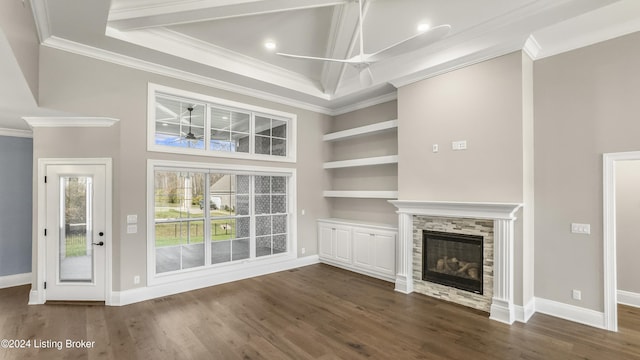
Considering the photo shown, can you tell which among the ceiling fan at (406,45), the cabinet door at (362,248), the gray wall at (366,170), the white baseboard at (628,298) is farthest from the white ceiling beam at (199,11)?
the white baseboard at (628,298)

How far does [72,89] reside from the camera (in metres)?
3.86

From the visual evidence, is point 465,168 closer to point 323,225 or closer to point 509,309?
point 509,309

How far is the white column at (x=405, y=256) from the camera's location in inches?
184

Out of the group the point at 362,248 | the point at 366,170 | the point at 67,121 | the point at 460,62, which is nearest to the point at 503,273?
the point at 362,248

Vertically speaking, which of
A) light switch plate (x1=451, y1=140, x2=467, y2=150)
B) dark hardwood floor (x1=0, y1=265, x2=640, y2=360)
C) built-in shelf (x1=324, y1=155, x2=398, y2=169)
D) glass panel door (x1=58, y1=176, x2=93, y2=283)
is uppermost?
light switch plate (x1=451, y1=140, x2=467, y2=150)

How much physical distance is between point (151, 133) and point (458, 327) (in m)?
4.98

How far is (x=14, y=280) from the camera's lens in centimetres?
495

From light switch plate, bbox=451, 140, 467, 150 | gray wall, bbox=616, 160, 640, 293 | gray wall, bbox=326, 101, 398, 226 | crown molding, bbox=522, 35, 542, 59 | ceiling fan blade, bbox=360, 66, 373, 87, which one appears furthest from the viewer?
gray wall, bbox=326, 101, 398, 226

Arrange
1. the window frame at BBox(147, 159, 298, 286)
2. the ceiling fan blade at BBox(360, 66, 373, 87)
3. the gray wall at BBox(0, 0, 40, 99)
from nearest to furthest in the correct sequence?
the gray wall at BBox(0, 0, 40, 99) < the ceiling fan blade at BBox(360, 66, 373, 87) < the window frame at BBox(147, 159, 298, 286)

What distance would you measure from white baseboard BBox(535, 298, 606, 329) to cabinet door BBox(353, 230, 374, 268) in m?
2.53

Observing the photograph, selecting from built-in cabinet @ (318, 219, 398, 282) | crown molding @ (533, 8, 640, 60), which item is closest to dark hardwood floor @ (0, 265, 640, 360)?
built-in cabinet @ (318, 219, 398, 282)

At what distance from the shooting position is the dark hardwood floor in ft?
9.62

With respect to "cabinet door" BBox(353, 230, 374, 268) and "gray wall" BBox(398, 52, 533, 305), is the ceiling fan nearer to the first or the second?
"gray wall" BBox(398, 52, 533, 305)

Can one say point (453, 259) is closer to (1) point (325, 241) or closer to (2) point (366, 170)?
(2) point (366, 170)
